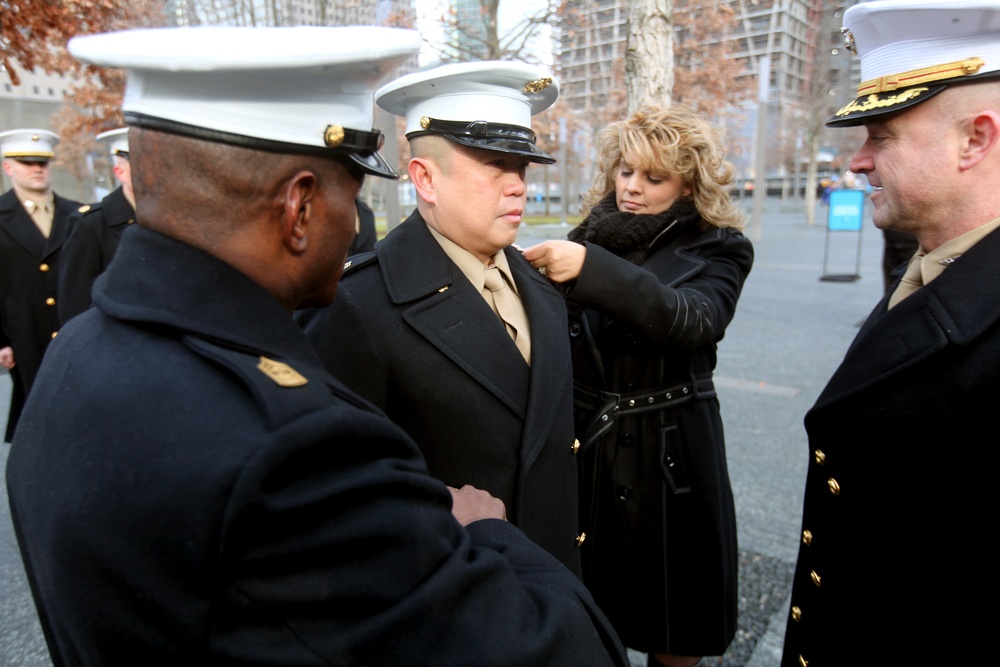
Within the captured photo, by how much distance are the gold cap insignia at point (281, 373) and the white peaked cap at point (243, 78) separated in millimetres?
330

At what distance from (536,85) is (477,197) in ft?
1.38

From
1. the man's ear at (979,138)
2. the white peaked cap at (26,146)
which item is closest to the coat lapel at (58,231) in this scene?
the white peaked cap at (26,146)

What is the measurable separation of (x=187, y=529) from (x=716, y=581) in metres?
2.20

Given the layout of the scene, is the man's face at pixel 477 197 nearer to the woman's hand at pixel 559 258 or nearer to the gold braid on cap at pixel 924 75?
the woman's hand at pixel 559 258

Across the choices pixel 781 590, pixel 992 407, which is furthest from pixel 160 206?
pixel 781 590

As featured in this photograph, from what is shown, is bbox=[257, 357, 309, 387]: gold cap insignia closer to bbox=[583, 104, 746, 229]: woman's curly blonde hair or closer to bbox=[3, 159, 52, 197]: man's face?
bbox=[583, 104, 746, 229]: woman's curly blonde hair

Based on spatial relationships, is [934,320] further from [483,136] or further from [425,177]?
[425,177]

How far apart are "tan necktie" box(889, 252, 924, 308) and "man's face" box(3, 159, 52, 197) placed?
5.90 m

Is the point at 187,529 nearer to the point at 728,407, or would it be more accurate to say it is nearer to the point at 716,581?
the point at 716,581

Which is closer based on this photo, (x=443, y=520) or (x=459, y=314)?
(x=443, y=520)

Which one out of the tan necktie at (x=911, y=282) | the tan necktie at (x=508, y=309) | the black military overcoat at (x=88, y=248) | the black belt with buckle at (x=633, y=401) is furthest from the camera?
the black military overcoat at (x=88, y=248)

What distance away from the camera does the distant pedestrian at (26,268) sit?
4977 millimetres

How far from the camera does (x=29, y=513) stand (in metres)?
0.96

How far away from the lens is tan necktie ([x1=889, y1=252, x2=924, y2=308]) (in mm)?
1812
